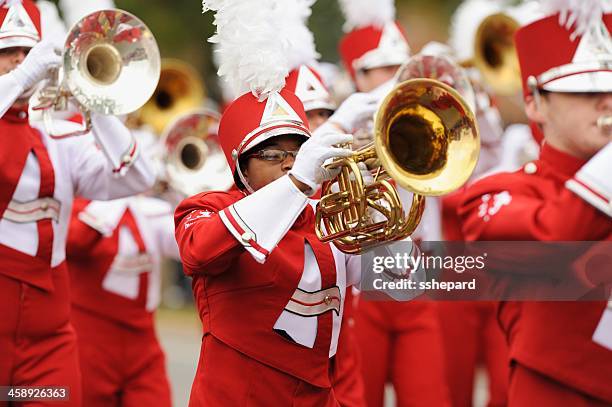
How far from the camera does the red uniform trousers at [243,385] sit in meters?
4.19

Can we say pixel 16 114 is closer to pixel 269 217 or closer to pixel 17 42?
pixel 17 42

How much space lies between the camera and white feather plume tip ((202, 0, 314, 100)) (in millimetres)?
4453

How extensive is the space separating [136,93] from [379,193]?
158cm

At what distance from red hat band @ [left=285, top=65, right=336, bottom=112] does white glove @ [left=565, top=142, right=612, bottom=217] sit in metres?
2.44

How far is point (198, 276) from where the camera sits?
4.37 m

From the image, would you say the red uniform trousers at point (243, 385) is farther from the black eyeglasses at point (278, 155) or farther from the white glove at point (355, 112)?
the white glove at point (355, 112)

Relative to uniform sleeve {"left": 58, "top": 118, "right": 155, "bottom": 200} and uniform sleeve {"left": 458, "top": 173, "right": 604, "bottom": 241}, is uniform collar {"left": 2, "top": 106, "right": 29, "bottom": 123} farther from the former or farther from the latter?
uniform sleeve {"left": 458, "top": 173, "right": 604, "bottom": 241}

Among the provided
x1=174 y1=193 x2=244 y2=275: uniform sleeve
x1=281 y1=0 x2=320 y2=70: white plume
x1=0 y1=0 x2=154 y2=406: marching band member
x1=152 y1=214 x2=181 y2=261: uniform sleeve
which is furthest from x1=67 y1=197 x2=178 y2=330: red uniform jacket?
x1=174 y1=193 x2=244 y2=275: uniform sleeve

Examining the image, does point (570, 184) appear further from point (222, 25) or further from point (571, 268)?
point (222, 25)

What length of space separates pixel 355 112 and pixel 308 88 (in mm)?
811

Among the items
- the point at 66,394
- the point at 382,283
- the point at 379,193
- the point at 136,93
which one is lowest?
the point at 66,394

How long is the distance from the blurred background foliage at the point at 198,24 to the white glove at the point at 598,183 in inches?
547

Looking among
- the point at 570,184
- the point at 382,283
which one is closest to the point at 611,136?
the point at 570,184

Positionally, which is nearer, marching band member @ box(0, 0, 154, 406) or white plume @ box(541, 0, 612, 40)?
white plume @ box(541, 0, 612, 40)
